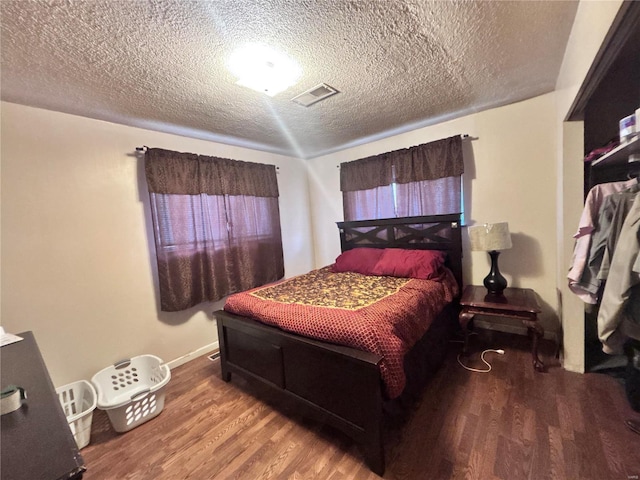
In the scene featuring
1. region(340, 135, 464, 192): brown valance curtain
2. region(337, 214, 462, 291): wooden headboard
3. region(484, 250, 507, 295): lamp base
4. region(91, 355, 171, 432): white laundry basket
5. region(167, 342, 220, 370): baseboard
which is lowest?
region(167, 342, 220, 370): baseboard

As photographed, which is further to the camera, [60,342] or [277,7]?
[60,342]

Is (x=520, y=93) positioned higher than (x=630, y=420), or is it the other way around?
(x=520, y=93)

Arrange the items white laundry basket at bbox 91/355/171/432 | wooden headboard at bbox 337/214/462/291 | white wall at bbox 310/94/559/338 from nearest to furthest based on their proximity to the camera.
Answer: white laundry basket at bbox 91/355/171/432 → white wall at bbox 310/94/559/338 → wooden headboard at bbox 337/214/462/291

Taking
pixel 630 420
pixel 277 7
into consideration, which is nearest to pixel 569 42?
pixel 277 7

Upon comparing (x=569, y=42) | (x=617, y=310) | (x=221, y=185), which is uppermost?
(x=569, y=42)

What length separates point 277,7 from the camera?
1.20 m

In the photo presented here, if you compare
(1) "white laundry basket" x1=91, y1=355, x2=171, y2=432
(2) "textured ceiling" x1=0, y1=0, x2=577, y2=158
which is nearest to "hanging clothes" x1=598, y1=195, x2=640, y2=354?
(2) "textured ceiling" x1=0, y1=0, x2=577, y2=158

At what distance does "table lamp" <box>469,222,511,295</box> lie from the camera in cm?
229

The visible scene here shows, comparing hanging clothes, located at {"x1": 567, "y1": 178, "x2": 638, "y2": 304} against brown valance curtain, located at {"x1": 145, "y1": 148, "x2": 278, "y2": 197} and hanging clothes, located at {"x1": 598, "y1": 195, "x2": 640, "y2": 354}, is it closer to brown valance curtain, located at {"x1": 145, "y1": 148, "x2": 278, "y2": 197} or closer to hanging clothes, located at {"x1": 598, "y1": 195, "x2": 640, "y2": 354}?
hanging clothes, located at {"x1": 598, "y1": 195, "x2": 640, "y2": 354}

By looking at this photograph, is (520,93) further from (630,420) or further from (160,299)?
(160,299)

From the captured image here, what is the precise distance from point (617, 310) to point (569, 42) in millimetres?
1529

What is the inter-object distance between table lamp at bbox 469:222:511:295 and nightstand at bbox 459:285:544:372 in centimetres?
9

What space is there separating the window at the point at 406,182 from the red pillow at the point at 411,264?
561 millimetres

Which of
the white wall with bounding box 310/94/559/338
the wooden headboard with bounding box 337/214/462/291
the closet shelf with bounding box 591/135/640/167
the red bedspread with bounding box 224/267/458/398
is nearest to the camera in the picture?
the closet shelf with bounding box 591/135/640/167
